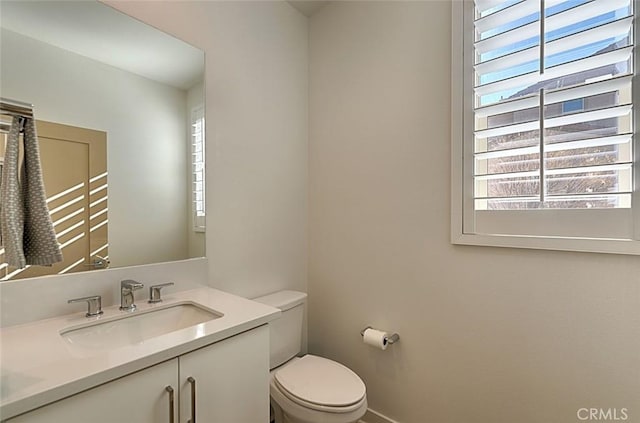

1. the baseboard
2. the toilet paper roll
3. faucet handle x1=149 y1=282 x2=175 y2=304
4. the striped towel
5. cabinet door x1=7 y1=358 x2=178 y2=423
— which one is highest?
the striped towel

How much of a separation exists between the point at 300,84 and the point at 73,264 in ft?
5.05

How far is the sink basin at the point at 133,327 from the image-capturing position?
3.23ft

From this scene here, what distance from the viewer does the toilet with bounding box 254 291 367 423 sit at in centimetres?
125

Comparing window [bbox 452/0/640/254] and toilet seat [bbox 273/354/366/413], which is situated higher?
window [bbox 452/0/640/254]

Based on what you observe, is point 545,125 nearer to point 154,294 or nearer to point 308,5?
point 308,5

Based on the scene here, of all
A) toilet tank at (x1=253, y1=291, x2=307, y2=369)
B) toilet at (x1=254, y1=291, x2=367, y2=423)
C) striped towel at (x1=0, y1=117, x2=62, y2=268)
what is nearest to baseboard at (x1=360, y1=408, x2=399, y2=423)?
toilet at (x1=254, y1=291, x2=367, y2=423)

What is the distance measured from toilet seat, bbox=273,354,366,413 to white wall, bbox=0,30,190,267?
2.49 ft

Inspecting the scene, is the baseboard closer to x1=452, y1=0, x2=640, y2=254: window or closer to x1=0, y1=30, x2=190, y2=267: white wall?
x1=452, y1=0, x2=640, y2=254: window

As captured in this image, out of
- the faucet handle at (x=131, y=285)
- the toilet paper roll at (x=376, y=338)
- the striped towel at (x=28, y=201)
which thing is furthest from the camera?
the toilet paper roll at (x=376, y=338)

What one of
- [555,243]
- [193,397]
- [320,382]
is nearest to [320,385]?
[320,382]

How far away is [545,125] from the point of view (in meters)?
1.21

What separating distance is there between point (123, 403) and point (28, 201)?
22.5 inches

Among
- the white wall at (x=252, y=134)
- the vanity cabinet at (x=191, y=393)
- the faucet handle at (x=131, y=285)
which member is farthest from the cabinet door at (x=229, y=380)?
the white wall at (x=252, y=134)

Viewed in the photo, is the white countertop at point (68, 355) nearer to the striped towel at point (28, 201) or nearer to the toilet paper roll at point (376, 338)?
the striped towel at point (28, 201)
